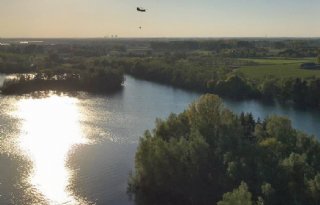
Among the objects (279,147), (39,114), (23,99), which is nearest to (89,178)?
(279,147)

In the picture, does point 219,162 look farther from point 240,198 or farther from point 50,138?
point 50,138

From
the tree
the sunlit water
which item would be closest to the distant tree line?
the sunlit water

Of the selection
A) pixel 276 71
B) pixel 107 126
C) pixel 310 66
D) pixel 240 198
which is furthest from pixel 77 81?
pixel 240 198

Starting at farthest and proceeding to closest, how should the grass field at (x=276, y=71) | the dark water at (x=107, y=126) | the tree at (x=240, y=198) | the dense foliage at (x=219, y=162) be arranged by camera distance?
1. the grass field at (x=276, y=71)
2. the dark water at (x=107, y=126)
3. the dense foliage at (x=219, y=162)
4. the tree at (x=240, y=198)

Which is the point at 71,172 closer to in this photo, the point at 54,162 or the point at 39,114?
the point at 54,162

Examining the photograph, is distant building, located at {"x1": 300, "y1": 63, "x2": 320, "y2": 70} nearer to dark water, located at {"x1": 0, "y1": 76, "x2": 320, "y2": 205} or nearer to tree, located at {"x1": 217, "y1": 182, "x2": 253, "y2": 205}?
dark water, located at {"x1": 0, "y1": 76, "x2": 320, "y2": 205}

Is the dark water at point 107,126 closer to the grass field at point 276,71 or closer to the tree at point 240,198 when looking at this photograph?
the tree at point 240,198

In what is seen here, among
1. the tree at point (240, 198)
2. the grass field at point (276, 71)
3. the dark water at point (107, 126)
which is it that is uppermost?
the tree at point (240, 198)

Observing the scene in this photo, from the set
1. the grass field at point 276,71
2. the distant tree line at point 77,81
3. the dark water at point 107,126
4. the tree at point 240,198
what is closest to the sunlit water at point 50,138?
the dark water at point 107,126
